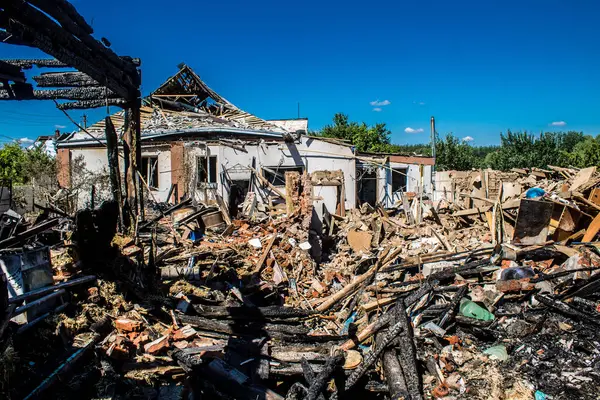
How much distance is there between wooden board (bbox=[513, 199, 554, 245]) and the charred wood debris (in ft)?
0.11

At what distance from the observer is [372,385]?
4676 millimetres

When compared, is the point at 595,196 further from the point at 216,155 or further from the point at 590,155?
the point at 590,155

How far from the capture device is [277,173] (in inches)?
639

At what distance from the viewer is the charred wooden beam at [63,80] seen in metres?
5.93

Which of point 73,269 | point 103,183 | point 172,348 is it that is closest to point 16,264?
point 73,269

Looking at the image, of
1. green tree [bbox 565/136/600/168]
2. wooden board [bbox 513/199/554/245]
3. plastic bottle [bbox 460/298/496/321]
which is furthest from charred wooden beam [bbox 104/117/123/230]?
green tree [bbox 565/136/600/168]

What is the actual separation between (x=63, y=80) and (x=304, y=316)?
5618 mm

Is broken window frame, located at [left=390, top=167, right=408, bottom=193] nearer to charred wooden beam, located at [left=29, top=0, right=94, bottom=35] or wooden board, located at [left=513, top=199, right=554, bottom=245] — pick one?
wooden board, located at [left=513, top=199, right=554, bottom=245]

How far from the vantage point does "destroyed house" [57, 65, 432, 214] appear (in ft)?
50.3

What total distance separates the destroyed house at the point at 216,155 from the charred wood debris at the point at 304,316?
5448 millimetres

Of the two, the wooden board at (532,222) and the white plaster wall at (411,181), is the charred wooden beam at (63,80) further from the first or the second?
the white plaster wall at (411,181)

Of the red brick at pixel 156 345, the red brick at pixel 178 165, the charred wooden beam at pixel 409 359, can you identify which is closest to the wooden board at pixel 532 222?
the charred wooden beam at pixel 409 359

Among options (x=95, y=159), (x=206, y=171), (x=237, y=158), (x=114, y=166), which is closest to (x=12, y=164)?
(x=95, y=159)

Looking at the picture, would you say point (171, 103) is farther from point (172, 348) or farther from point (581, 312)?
point (581, 312)
